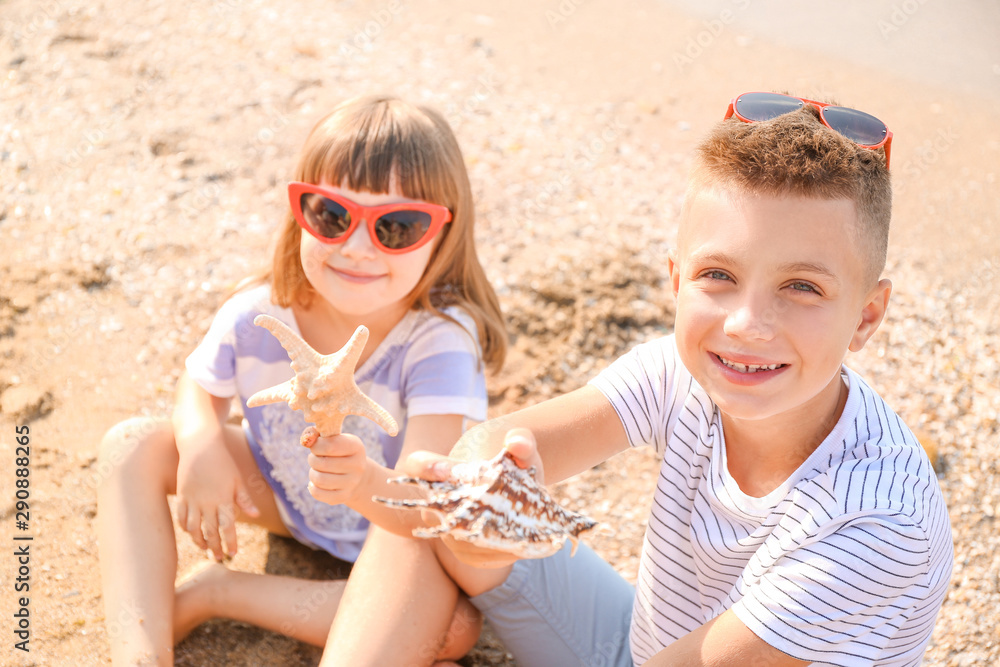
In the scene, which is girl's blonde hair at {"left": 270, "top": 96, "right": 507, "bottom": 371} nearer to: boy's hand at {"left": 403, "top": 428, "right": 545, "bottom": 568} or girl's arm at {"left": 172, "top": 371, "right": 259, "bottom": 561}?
girl's arm at {"left": 172, "top": 371, "right": 259, "bottom": 561}

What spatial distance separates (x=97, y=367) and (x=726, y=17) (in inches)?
223

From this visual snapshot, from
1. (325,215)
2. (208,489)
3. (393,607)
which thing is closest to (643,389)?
(393,607)

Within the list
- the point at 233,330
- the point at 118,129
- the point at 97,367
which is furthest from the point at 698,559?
the point at 118,129

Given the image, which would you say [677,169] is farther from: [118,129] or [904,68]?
[118,129]

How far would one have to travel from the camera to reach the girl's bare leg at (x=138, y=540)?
2643 mm

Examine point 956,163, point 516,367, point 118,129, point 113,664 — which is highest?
point 956,163

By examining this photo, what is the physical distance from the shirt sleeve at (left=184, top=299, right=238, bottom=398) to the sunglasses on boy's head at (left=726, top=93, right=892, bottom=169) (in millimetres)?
1786

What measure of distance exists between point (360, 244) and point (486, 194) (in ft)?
8.06

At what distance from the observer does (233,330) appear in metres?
2.94

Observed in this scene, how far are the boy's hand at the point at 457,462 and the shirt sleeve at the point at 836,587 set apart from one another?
0.56 metres

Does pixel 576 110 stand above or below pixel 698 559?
above

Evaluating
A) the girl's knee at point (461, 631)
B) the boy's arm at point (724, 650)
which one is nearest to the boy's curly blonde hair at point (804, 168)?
the boy's arm at point (724, 650)

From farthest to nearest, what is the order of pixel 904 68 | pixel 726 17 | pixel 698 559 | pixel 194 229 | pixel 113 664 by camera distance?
1. pixel 726 17
2. pixel 904 68
3. pixel 194 229
4. pixel 113 664
5. pixel 698 559

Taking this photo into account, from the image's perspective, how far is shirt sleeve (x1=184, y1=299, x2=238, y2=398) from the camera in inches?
114
